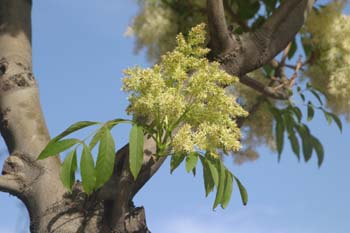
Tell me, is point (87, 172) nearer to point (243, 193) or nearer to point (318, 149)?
point (243, 193)

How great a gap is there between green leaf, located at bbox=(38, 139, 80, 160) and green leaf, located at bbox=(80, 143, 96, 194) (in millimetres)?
61

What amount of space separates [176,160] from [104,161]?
209 millimetres

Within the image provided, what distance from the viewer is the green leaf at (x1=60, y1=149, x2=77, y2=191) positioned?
1.44 meters

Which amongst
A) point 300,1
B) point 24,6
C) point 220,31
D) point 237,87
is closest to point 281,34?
point 300,1

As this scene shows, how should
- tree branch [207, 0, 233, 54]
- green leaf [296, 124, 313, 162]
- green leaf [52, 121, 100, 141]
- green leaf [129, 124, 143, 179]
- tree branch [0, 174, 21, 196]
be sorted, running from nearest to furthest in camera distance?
1. green leaf [129, 124, 143, 179]
2. green leaf [52, 121, 100, 141]
3. tree branch [0, 174, 21, 196]
4. tree branch [207, 0, 233, 54]
5. green leaf [296, 124, 313, 162]

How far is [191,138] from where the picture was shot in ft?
4.92

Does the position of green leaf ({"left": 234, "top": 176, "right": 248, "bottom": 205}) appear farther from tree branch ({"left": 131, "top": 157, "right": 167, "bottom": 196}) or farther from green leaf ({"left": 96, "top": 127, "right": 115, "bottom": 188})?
green leaf ({"left": 96, "top": 127, "right": 115, "bottom": 188})

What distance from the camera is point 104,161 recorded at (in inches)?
55.4

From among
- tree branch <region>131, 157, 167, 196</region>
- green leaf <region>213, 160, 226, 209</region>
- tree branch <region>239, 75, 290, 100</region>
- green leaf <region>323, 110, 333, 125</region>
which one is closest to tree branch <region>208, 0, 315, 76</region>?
tree branch <region>239, 75, 290, 100</region>

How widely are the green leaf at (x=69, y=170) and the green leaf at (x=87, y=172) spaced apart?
2.1 inches

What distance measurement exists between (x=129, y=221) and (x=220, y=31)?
0.73 meters

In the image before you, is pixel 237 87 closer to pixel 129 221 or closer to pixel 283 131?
pixel 283 131

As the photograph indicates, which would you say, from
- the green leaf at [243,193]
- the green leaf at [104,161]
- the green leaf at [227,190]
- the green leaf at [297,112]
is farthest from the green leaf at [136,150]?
the green leaf at [297,112]

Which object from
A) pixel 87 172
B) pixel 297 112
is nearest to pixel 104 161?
pixel 87 172
